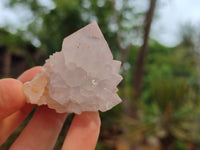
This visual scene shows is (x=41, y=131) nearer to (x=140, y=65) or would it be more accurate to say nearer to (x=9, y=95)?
(x=9, y=95)

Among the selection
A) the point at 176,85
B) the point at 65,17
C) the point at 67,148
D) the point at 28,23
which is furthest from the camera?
the point at 28,23

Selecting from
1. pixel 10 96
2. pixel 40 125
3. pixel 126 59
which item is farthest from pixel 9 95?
pixel 126 59

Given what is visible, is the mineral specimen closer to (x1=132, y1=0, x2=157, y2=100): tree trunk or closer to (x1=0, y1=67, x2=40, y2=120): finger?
(x1=0, y1=67, x2=40, y2=120): finger

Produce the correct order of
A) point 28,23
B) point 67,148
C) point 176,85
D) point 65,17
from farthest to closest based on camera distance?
point 28,23, point 65,17, point 176,85, point 67,148

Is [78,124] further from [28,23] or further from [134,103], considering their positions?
[28,23]

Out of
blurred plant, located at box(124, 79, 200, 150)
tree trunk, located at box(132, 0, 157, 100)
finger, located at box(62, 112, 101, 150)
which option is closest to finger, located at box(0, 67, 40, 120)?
finger, located at box(62, 112, 101, 150)

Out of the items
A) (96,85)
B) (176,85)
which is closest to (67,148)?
(96,85)
